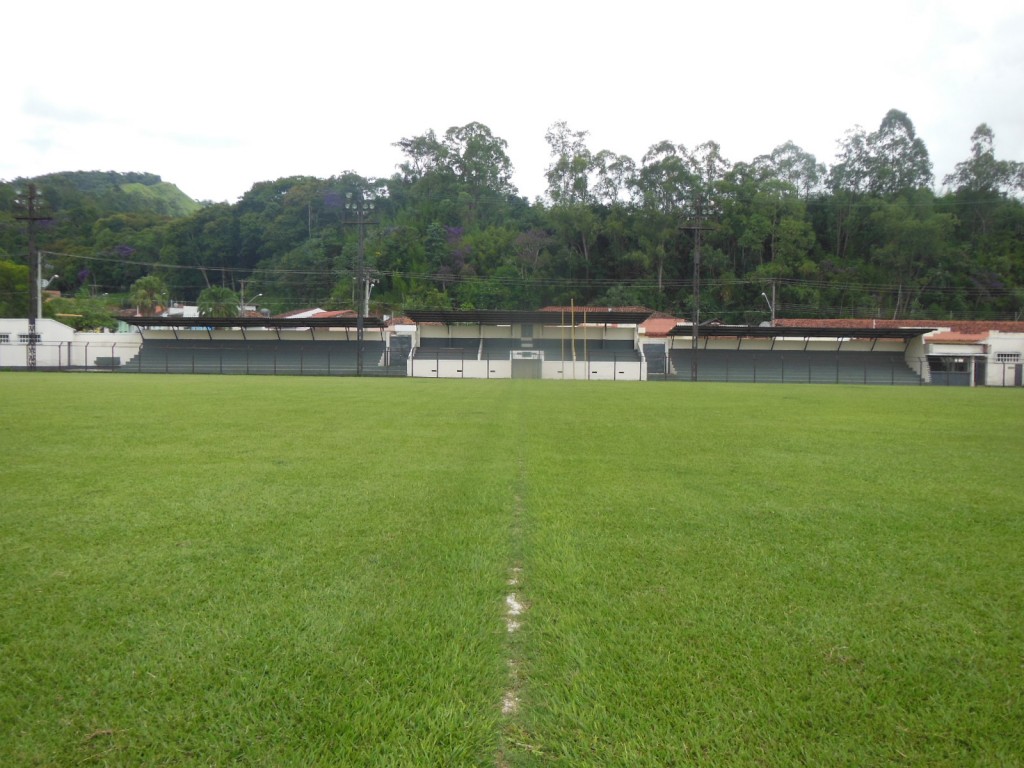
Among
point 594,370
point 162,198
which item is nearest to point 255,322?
point 594,370

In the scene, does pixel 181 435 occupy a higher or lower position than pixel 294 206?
lower

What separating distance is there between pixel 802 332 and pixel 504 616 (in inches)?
1713

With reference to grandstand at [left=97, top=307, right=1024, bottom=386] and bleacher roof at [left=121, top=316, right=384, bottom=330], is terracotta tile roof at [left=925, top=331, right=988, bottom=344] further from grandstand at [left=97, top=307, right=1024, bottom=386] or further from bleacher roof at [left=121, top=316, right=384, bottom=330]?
bleacher roof at [left=121, top=316, right=384, bottom=330]

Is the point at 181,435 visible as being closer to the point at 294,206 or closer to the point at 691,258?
the point at 691,258

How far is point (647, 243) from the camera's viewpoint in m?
62.9

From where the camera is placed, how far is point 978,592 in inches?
129

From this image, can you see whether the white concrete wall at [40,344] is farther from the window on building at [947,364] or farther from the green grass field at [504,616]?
the window on building at [947,364]

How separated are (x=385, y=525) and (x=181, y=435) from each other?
5917 millimetres

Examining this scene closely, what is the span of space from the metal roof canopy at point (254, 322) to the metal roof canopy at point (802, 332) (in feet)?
73.1

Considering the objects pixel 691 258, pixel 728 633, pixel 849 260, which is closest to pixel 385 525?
pixel 728 633

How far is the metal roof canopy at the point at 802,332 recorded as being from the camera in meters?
41.1

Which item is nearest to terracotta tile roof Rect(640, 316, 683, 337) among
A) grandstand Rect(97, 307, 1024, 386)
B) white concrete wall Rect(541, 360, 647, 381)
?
grandstand Rect(97, 307, 1024, 386)

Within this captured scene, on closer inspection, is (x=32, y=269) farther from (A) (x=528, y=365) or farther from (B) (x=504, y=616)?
(B) (x=504, y=616)

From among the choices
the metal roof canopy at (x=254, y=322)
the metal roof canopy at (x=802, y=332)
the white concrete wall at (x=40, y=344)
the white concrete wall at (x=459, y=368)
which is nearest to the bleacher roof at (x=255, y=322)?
the metal roof canopy at (x=254, y=322)
